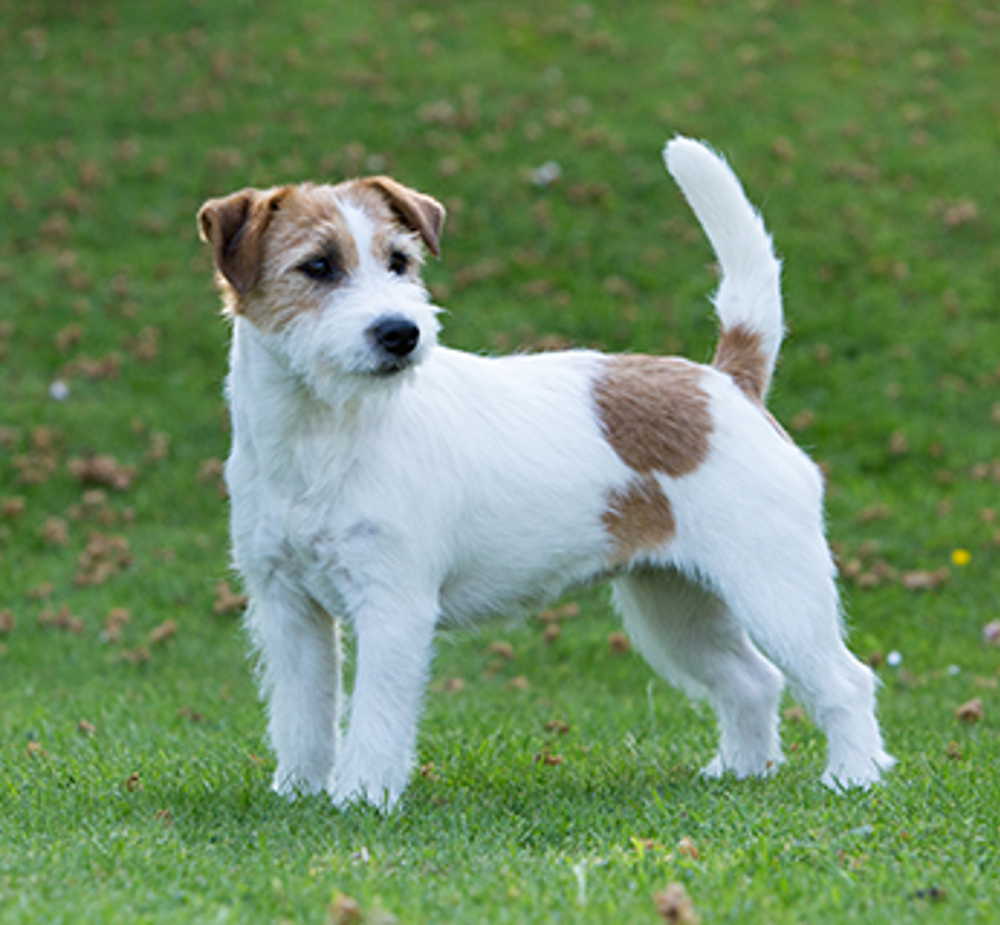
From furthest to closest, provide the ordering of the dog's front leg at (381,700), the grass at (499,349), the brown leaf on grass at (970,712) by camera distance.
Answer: the brown leaf on grass at (970,712)
the dog's front leg at (381,700)
the grass at (499,349)

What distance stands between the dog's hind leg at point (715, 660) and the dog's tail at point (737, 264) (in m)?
0.94

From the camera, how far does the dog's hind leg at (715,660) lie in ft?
21.0

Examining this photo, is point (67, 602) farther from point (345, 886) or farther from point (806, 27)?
point (806, 27)

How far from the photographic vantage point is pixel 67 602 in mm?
10305

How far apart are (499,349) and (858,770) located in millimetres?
7809

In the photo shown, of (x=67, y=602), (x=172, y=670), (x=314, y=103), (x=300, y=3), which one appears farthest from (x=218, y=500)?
(x=300, y=3)

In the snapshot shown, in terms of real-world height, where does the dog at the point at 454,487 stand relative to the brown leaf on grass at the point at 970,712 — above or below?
above

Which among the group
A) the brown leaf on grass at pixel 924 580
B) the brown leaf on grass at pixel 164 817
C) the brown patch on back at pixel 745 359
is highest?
the brown patch on back at pixel 745 359

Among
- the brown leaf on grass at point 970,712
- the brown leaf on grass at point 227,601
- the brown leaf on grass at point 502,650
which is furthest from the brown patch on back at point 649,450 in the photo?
the brown leaf on grass at point 227,601

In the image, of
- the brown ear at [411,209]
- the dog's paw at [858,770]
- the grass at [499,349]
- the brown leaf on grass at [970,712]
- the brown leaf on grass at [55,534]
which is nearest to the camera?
the grass at [499,349]

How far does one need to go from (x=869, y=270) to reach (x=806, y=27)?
20.0ft

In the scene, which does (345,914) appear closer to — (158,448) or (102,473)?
(102,473)

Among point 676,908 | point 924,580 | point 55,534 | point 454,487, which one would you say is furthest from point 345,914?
point 55,534

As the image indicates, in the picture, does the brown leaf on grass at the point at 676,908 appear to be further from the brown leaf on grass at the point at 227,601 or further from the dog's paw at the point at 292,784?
the brown leaf on grass at the point at 227,601
